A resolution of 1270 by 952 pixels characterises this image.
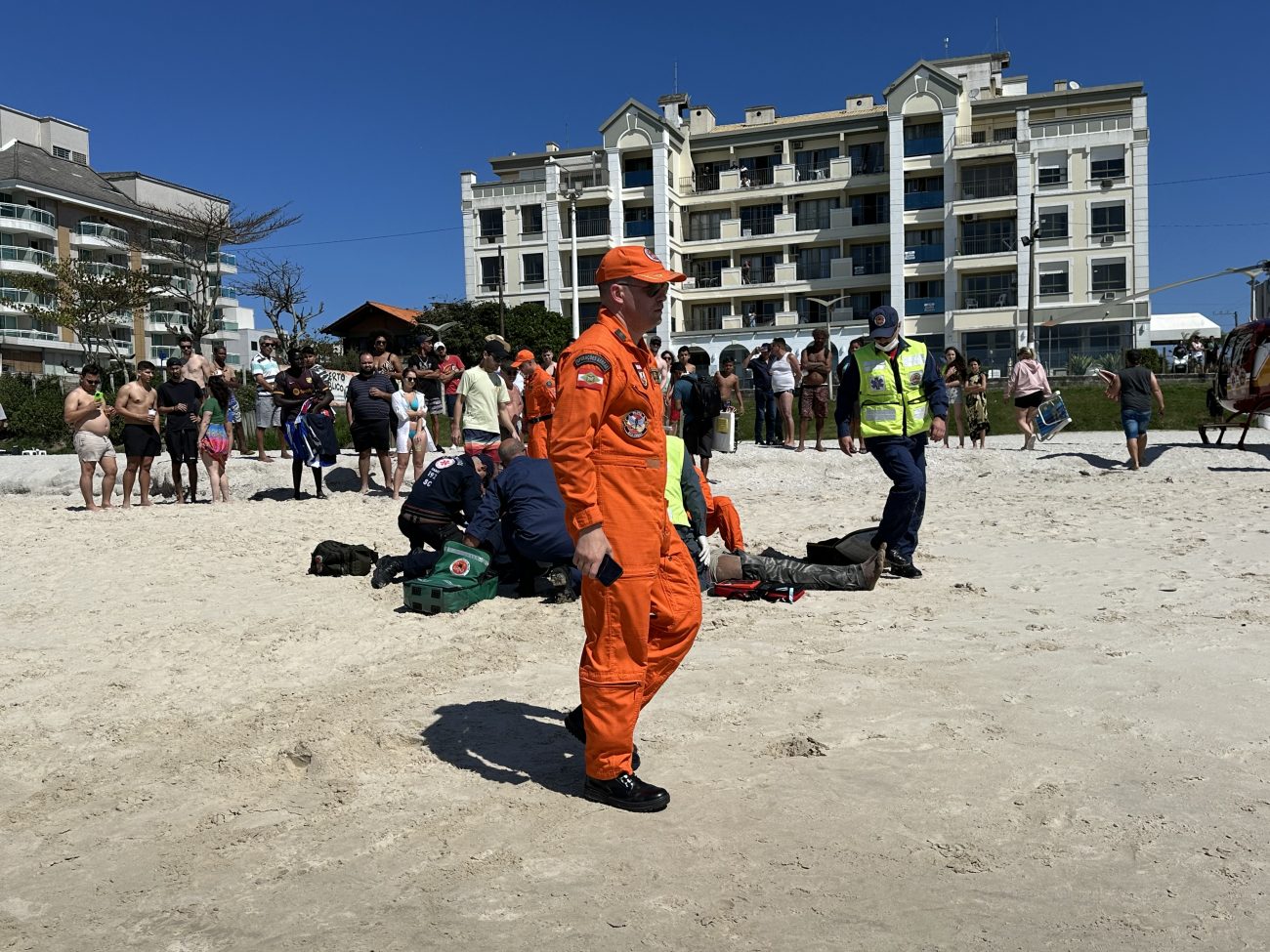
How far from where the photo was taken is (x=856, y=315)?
166 ft

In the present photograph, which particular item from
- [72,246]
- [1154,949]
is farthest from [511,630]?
[72,246]

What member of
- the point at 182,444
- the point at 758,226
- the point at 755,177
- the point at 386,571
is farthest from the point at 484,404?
the point at 755,177

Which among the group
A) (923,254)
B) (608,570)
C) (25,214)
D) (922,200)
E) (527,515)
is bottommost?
(527,515)

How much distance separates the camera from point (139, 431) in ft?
43.0

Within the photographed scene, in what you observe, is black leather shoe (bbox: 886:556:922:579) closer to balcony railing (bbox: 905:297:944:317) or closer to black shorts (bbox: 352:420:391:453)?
black shorts (bbox: 352:420:391:453)

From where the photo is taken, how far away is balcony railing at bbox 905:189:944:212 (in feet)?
159

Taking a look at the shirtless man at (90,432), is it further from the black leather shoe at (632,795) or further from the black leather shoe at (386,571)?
the black leather shoe at (632,795)

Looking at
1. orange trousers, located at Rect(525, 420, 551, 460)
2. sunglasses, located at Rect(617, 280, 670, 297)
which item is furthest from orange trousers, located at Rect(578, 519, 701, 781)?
orange trousers, located at Rect(525, 420, 551, 460)

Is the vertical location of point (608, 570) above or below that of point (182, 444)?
below

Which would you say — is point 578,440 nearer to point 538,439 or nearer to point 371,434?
point 538,439

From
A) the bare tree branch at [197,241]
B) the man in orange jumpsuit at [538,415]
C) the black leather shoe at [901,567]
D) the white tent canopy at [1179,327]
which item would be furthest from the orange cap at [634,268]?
the white tent canopy at [1179,327]

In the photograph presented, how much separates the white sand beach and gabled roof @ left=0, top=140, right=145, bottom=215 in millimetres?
58120

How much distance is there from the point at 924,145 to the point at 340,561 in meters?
46.1

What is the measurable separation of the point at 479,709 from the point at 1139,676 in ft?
10.9
